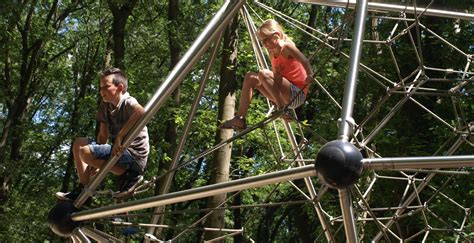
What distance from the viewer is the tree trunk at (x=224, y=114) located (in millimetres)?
11171

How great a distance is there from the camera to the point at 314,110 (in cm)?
1931

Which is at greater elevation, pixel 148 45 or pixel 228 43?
pixel 148 45

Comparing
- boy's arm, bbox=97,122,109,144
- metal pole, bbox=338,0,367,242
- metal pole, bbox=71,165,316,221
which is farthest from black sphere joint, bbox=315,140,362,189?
boy's arm, bbox=97,122,109,144

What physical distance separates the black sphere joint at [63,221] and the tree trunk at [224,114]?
4.97 meters

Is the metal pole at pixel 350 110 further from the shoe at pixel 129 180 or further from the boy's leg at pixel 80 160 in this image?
the boy's leg at pixel 80 160

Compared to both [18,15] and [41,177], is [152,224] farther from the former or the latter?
[41,177]

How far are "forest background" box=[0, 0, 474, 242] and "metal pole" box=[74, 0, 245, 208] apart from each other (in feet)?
16.7

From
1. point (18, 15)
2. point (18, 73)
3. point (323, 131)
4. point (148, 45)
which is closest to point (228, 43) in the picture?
point (323, 131)

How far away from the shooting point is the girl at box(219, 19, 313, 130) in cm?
659

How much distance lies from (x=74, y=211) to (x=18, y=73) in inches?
625

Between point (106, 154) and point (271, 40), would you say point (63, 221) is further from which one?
point (271, 40)

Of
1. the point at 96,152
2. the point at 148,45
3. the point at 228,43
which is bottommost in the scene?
the point at 96,152

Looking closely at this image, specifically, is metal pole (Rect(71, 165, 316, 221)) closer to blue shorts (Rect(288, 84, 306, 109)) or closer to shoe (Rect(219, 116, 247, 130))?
shoe (Rect(219, 116, 247, 130))

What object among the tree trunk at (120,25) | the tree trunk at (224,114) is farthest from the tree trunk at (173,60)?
the tree trunk at (224,114)
